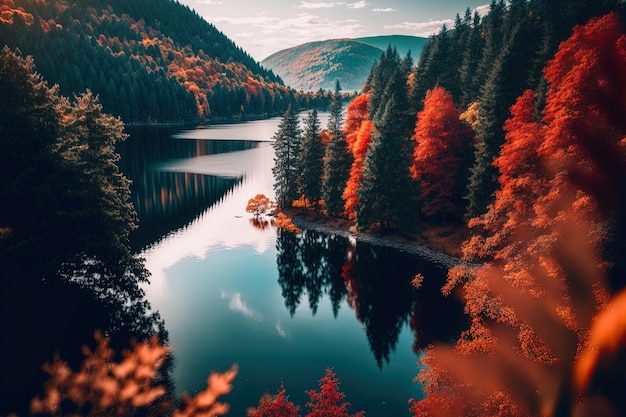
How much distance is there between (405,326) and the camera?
27.3 m

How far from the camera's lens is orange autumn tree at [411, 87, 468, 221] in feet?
133

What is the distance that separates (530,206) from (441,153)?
17701 millimetres

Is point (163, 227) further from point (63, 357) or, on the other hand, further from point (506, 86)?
point (506, 86)

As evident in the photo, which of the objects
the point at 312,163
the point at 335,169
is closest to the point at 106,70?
the point at 312,163

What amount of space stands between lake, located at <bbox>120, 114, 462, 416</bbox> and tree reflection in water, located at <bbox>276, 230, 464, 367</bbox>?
102mm

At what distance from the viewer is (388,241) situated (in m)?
42.0

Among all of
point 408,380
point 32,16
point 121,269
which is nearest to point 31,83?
point 121,269

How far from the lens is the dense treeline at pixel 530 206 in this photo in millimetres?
11781

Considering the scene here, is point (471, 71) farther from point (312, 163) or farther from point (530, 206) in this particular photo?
point (530, 206)

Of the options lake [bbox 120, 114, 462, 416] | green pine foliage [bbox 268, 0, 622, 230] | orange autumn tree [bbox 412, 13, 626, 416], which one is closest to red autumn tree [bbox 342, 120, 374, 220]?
green pine foliage [bbox 268, 0, 622, 230]

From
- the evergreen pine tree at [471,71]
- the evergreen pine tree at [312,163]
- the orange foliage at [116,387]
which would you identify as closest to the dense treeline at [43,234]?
the orange foliage at [116,387]

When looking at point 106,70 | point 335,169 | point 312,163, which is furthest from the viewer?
point 106,70

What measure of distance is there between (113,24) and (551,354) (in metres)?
248

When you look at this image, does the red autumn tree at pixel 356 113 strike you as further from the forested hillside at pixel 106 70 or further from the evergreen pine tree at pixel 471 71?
the forested hillside at pixel 106 70
